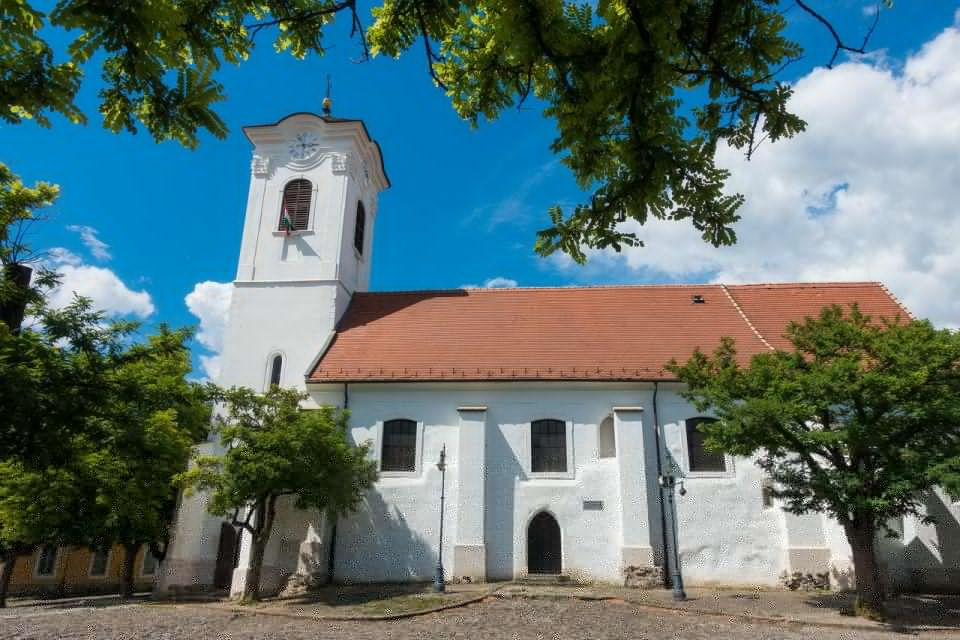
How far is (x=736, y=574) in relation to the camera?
17.1 m

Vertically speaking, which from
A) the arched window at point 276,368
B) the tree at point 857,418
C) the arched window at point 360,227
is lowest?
the tree at point 857,418

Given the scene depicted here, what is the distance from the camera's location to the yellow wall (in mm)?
26266

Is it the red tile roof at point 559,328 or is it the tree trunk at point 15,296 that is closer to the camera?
the tree trunk at point 15,296

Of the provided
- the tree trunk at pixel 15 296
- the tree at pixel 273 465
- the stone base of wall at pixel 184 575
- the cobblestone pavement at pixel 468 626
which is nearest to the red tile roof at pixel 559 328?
the tree at pixel 273 465

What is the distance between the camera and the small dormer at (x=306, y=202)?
2253 cm

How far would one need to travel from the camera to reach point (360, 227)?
2503 centimetres

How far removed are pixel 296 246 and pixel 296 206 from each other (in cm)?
168

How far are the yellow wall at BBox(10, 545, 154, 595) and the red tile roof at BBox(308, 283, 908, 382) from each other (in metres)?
15.0

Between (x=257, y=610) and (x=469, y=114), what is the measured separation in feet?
45.7

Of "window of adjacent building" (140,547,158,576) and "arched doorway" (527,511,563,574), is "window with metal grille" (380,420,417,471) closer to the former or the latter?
"arched doorway" (527,511,563,574)

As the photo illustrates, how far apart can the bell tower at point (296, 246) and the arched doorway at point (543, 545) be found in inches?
343

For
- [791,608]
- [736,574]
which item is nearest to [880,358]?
[791,608]

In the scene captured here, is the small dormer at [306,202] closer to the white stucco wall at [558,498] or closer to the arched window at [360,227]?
the arched window at [360,227]

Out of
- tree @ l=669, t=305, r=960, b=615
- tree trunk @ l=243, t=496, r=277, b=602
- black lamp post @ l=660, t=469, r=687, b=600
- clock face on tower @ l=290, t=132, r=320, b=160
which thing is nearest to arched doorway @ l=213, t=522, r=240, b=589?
tree trunk @ l=243, t=496, r=277, b=602
